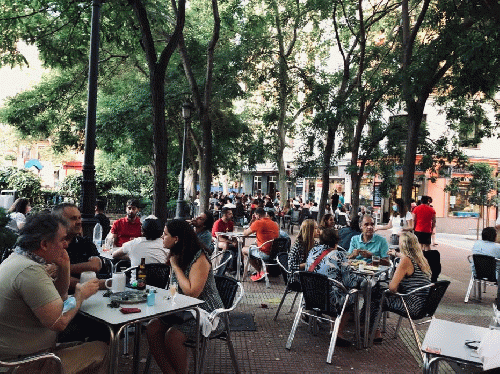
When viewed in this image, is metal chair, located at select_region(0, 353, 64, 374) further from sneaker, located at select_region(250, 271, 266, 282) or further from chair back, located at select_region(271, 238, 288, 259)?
sneaker, located at select_region(250, 271, 266, 282)

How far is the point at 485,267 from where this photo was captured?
7715 millimetres

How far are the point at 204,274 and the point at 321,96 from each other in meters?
11.9

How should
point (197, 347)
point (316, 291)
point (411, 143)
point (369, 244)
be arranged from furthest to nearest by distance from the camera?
point (411, 143) → point (369, 244) → point (316, 291) → point (197, 347)

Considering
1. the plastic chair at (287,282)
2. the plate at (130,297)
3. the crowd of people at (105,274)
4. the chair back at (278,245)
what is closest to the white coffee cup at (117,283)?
the plate at (130,297)

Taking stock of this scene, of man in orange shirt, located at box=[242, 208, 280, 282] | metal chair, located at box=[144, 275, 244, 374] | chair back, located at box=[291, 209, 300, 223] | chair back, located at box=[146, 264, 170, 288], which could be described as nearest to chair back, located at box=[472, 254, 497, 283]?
man in orange shirt, located at box=[242, 208, 280, 282]

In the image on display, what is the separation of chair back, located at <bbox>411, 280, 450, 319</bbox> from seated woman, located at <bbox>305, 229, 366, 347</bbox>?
76cm

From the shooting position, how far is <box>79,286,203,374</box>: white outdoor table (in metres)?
3.13

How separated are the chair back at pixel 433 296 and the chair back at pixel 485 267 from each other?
3203mm

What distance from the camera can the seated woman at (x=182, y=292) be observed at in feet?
12.8

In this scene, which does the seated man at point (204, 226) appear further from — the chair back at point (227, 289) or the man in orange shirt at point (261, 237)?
the chair back at point (227, 289)

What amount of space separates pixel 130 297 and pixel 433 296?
3273mm

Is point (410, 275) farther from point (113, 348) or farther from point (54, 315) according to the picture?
point (54, 315)

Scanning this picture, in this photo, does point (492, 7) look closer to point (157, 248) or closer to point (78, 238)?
point (157, 248)

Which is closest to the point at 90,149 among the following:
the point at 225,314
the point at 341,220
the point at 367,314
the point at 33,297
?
the point at 225,314
